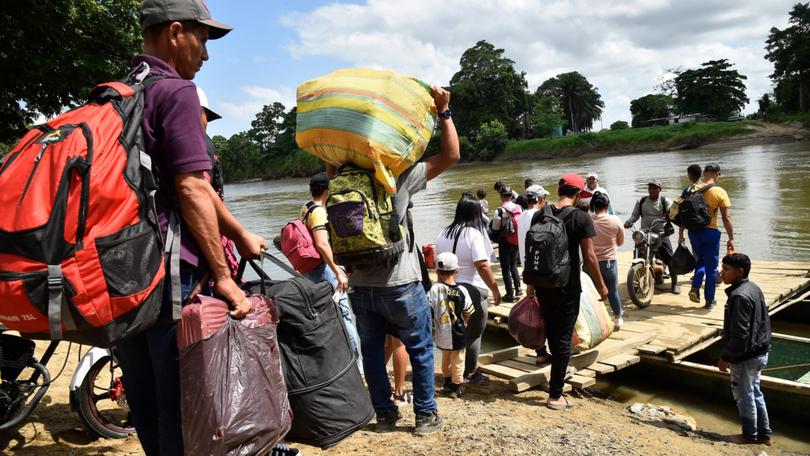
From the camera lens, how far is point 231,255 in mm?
2402

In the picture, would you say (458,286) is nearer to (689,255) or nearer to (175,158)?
(175,158)

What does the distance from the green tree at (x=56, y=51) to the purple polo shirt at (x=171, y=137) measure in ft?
28.2

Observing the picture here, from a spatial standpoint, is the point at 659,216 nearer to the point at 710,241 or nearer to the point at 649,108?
the point at 710,241

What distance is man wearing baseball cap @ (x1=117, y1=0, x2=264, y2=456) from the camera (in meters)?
1.86

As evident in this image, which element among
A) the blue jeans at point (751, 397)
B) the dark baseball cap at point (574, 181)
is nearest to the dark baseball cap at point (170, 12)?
the dark baseball cap at point (574, 181)

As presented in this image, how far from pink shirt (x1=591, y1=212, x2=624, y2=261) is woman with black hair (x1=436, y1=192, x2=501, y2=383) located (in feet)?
6.79

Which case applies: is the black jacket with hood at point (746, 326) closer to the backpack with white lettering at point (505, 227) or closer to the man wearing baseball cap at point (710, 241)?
the man wearing baseball cap at point (710, 241)

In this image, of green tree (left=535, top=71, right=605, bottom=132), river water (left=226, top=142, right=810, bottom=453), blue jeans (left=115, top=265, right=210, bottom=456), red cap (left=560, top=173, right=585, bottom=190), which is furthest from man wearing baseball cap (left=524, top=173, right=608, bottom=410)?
green tree (left=535, top=71, right=605, bottom=132)

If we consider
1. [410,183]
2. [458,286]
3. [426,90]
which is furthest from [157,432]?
[458,286]

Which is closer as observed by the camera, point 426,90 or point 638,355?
point 426,90

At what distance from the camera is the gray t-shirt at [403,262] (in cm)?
336

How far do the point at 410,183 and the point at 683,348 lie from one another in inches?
155

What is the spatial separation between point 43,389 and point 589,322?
437cm

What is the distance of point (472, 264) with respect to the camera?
16.6ft
